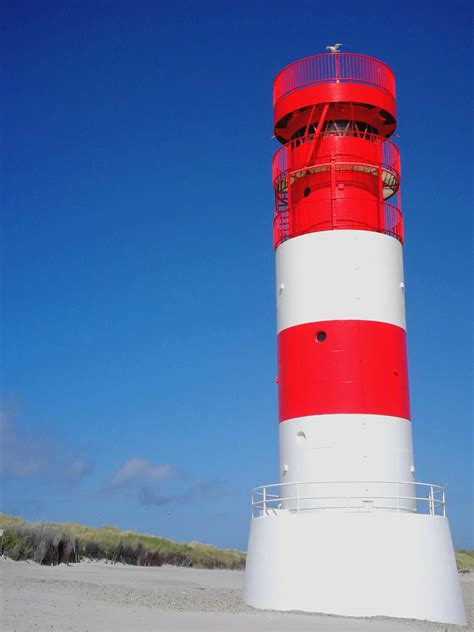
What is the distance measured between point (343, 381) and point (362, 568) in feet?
12.6

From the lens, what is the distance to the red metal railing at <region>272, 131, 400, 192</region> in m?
17.9

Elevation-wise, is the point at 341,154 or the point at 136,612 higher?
the point at 341,154

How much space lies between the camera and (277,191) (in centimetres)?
1912

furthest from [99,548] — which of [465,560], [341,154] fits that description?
[465,560]

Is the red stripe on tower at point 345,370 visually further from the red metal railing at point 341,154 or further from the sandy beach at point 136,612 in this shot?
the sandy beach at point 136,612

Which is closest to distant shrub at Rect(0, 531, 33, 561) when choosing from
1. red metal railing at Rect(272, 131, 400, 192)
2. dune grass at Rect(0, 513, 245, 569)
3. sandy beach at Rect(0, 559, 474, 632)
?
dune grass at Rect(0, 513, 245, 569)

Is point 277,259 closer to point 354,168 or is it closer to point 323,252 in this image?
point 323,252

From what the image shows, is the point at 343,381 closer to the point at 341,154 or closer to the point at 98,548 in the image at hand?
the point at 341,154

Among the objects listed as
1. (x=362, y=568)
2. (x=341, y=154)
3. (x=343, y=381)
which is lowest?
(x=362, y=568)

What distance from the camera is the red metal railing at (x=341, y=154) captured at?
17.9 meters

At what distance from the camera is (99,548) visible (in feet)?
84.7

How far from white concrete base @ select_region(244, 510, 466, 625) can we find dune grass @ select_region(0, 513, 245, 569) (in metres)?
9.00

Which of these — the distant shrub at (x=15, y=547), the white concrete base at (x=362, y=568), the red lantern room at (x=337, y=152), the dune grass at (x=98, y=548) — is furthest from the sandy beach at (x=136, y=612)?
the red lantern room at (x=337, y=152)

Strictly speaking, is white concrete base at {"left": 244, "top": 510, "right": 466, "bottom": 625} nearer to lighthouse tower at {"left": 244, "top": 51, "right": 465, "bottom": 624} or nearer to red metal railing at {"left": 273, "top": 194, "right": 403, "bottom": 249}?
lighthouse tower at {"left": 244, "top": 51, "right": 465, "bottom": 624}
